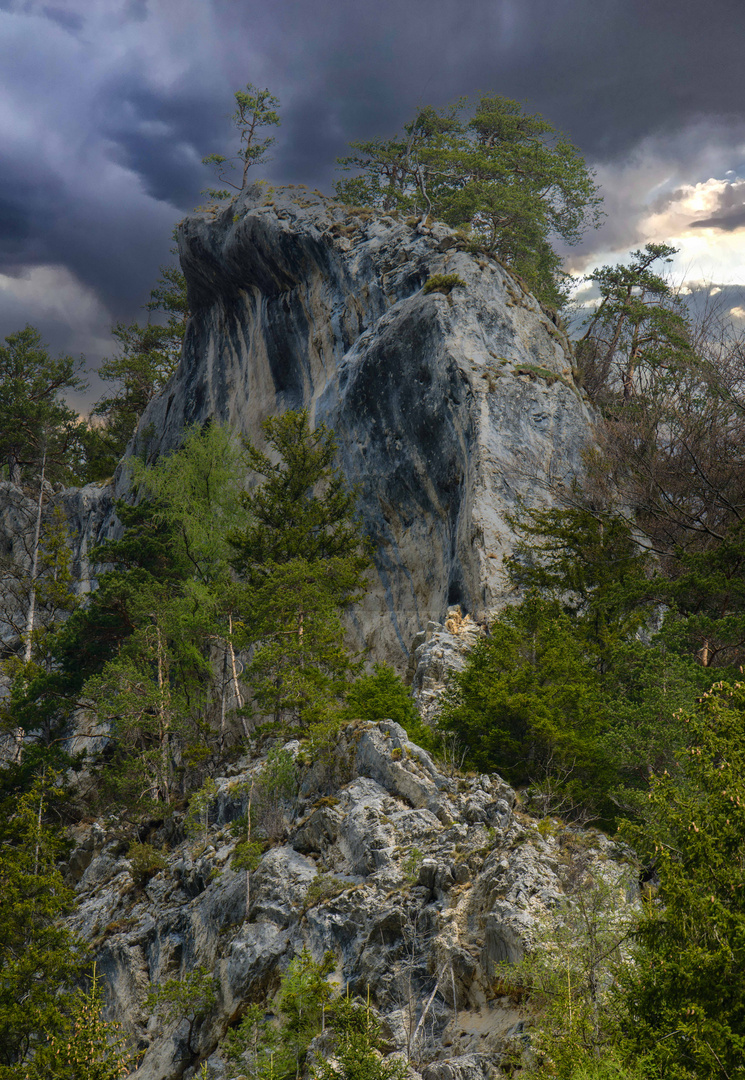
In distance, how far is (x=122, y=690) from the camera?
69.9ft

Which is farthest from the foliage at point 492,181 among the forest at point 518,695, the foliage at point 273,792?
the foliage at point 273,792

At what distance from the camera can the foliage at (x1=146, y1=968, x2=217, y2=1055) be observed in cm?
1252

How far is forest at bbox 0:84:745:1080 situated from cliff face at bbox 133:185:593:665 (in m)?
1.28

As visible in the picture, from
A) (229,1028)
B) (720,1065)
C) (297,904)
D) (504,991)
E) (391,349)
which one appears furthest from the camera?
(391,349)

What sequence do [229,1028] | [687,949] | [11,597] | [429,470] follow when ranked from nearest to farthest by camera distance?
[687,949] → [229,1028] → [429,470] → [11,597]

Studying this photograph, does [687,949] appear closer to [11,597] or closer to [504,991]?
[504,991]

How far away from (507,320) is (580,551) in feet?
37.7

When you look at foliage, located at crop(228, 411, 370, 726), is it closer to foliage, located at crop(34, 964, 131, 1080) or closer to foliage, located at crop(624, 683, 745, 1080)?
foliage, located at crop(34, 964, 131, 1080)

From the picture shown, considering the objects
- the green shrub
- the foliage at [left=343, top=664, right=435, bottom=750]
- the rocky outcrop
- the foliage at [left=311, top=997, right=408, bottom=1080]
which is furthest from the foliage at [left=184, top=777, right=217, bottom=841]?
the rocky outcrop

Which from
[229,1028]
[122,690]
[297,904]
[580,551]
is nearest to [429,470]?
[580,551]

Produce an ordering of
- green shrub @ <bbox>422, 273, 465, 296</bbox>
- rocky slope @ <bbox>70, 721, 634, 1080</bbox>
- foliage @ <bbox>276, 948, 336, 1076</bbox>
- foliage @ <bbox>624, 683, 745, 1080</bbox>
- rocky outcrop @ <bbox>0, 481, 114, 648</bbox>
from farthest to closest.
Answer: rocky outcrop @ <bbox>0, 481, 114, 648</bbox> < green shrub @ <bbox>422, 273, 465, 296</bbox> < foliage @ <bbox>276, 948, 336, 1076</bbox> < rocky slope @ <bbox>70, 721, 634, 1080</bbox> < foliage @ <bbox>624, 683, 745, 1080</bbox>

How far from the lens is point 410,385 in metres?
28.0

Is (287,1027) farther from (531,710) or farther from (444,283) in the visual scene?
(444,283)

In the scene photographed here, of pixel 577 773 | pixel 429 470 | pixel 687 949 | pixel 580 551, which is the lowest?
pixel 577 773
